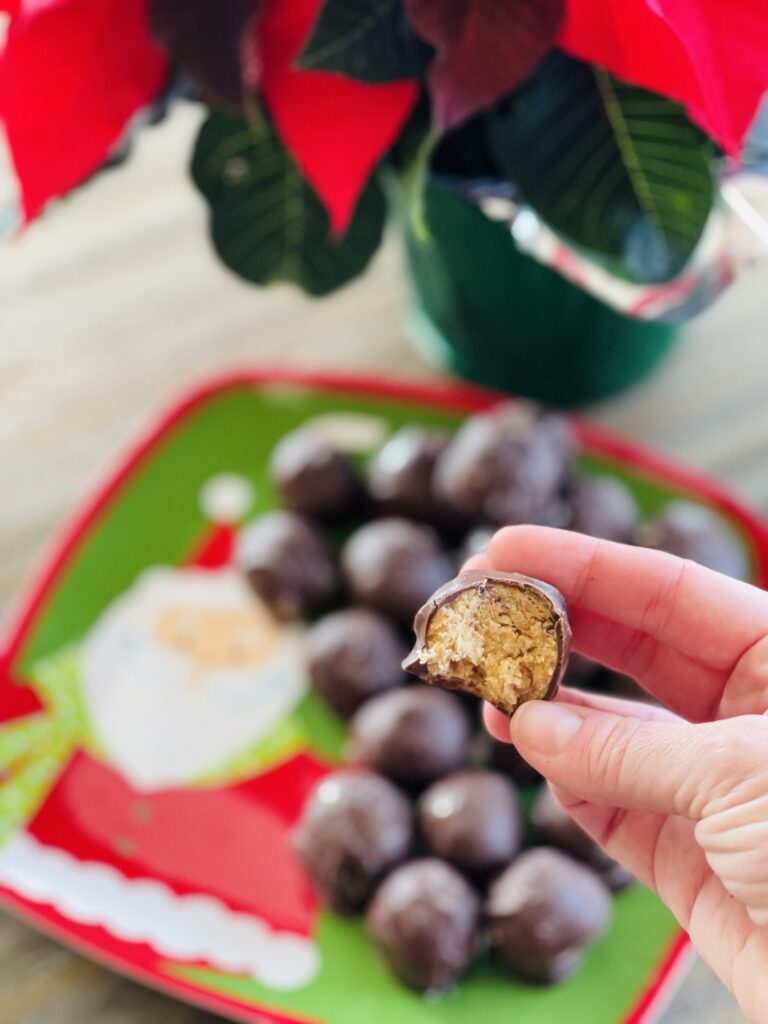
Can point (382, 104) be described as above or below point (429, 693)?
above

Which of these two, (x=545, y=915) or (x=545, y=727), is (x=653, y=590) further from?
(x=545, y=915)

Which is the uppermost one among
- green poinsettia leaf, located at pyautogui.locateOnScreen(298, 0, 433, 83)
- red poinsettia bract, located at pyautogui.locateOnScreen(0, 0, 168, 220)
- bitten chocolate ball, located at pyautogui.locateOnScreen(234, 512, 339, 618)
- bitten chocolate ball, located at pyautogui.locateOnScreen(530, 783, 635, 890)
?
red poinsettia bract, located at pyautogui.locateOnScreen(0, 0, 168, 220)

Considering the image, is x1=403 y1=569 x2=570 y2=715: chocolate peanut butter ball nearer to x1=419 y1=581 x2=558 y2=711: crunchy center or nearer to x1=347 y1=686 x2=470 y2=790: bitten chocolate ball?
x1=419 y1=581 x2=558 y2=711: crunchy center

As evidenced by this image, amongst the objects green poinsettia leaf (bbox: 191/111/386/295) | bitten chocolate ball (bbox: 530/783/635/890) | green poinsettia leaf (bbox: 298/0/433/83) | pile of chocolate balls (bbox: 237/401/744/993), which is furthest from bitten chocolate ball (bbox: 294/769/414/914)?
green poinsettia leaf (bbox: 298/0/433/83)

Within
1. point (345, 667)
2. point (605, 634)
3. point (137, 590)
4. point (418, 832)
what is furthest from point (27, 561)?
point (605, 634)

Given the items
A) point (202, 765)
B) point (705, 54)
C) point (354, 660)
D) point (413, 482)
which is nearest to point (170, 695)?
point (202, 765)

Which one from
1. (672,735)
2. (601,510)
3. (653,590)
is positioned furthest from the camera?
(601,510)
